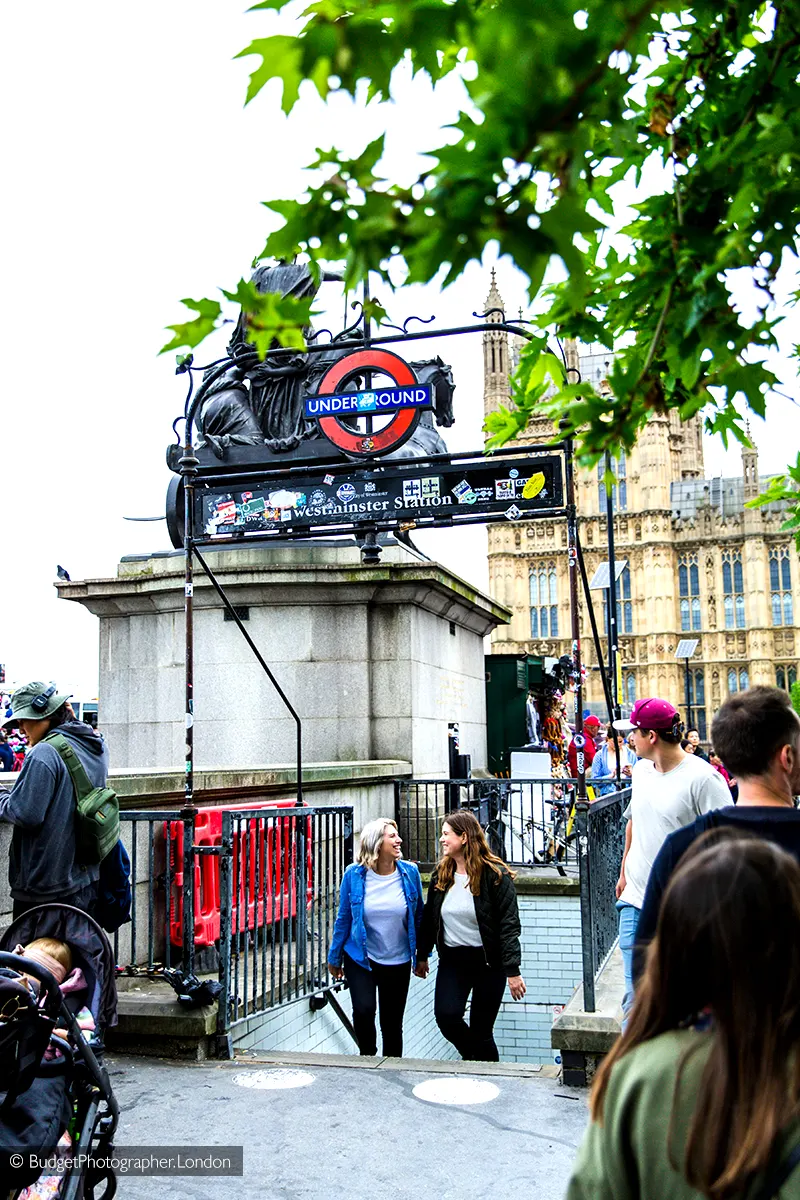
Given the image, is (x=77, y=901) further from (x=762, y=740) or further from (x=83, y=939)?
(x=762, y=740)

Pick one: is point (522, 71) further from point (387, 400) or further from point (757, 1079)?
point (387, 400)

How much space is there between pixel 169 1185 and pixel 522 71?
14.8ft

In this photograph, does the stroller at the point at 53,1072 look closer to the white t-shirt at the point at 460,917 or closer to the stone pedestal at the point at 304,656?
the white t-shirt at the point at 460,917

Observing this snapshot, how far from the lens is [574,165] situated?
2230 millimetres

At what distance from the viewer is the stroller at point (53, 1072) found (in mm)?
3264

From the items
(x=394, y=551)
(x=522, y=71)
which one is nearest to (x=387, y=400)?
(x=394, y=551)

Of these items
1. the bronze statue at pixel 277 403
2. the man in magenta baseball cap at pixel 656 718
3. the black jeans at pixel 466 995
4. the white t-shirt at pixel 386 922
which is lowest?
the black jeans at pixel 466 995

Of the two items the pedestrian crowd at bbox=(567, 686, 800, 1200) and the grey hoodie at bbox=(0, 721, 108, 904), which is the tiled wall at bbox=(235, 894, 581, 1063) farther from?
the pedestrian crowd at bbox=(567, 686, 800, 1200)

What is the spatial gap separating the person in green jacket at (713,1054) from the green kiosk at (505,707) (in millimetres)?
15488

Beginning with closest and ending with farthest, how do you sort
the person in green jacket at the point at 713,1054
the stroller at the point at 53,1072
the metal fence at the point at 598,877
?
the person in green jacket at the point at 713,1054 < the stroller at the point at 53,1072 < the metal fence at the point at 598,877

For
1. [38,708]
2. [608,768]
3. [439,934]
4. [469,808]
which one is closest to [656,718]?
[439,934]

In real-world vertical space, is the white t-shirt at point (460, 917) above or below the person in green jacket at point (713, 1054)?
below

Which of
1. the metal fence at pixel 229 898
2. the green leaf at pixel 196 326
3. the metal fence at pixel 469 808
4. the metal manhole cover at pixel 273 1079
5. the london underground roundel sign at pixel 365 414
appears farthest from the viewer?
the metal fence at pixel 469 808

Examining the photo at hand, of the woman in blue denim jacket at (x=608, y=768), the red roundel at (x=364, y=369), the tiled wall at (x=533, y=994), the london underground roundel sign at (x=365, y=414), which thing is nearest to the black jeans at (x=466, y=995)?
the tiled wall at (x=533, y=994)
